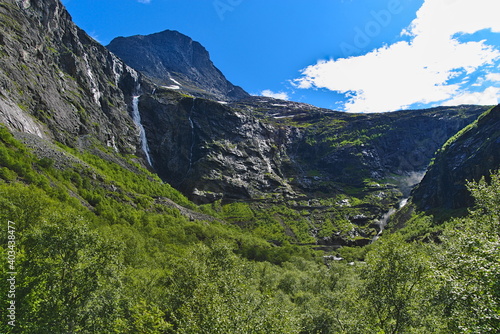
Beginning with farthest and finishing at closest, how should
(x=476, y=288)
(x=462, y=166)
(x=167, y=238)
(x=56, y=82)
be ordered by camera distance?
(x=462, y=166) < (x=56, y=82) < (x=167, y=238) < (x=476, y=288)

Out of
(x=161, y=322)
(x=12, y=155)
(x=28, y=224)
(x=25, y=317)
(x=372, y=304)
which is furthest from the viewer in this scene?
(x=12, y=155)

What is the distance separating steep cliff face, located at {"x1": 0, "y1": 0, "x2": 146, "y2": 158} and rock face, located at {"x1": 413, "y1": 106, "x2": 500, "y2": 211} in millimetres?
195526

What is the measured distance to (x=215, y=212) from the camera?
16850 centimetres

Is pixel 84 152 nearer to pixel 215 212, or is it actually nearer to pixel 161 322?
pixel 215 212

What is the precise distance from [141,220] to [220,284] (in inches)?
3040

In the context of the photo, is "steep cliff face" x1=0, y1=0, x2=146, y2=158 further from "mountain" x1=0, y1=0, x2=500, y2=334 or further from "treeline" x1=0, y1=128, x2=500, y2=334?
"treeline" x1=0, y1=128, x2=500, y2=334

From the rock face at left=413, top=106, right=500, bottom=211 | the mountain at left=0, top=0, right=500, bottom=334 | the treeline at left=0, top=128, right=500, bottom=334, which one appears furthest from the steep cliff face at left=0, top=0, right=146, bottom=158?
the rock face at left=413, top=106, right=500, bottom=211

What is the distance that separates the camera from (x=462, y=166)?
161 metres

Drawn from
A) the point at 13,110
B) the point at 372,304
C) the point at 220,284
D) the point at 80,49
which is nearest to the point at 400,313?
the point at 372,304

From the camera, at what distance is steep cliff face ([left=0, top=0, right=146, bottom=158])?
111 meters

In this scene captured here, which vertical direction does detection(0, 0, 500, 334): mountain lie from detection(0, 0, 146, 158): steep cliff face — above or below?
below

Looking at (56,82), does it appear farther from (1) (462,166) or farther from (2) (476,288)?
(1) (462,166)

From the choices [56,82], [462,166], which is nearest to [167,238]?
[56,82]

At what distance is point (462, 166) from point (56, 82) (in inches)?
9125
